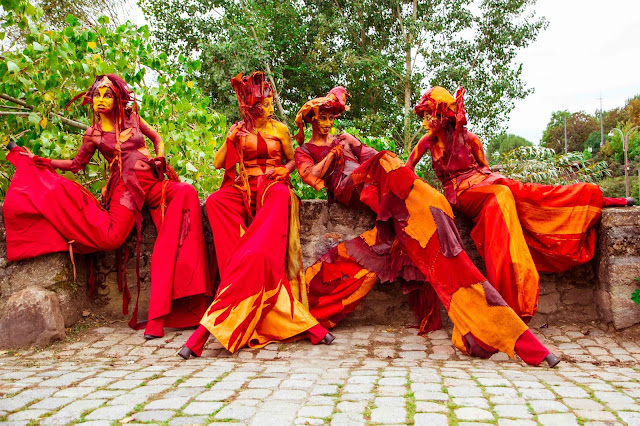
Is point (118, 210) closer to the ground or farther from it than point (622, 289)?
farther from it

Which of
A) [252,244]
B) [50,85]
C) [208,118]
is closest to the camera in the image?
[252,244]

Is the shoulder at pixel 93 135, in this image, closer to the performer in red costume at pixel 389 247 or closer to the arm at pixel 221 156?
the arm at pixel 221 156

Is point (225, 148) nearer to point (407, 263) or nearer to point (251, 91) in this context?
point (251, 91)

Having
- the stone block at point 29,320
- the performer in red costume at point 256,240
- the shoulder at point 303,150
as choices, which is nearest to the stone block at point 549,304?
the performer in red costume at point 256,240

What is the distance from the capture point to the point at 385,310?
482 cm

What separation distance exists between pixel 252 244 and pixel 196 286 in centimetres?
62

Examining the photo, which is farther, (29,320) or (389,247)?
(389,247)

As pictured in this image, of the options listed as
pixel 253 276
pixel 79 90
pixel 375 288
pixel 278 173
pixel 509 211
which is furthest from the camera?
pixel 79 90

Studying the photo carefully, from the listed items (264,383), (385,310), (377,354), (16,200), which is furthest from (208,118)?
(264,383)

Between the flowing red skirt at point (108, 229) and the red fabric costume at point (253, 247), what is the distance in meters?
0.23

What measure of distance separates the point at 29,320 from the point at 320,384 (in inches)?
93.6

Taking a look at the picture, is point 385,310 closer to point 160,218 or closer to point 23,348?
point 160,218

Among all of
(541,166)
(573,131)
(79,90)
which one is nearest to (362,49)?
(541,166)

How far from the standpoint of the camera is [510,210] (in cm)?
433
